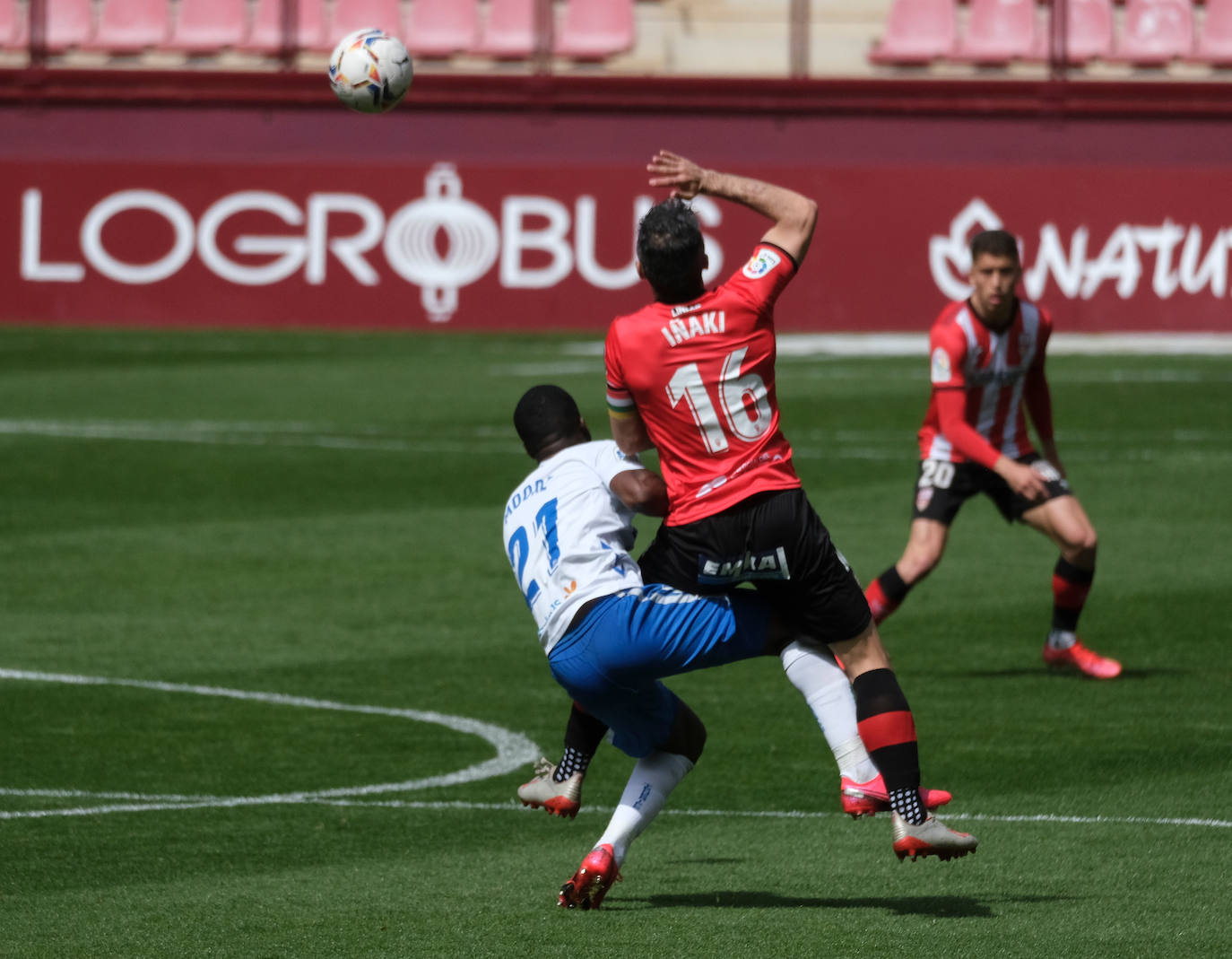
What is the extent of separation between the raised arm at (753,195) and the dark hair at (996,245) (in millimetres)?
2969

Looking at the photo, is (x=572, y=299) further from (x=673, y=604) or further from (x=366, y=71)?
(x=673, y=604)

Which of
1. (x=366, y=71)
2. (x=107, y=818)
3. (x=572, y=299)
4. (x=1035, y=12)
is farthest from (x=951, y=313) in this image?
(x=1035, y=12)

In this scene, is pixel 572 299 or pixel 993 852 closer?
pixel 993 852

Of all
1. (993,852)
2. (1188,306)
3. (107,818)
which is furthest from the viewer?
(1188,306)

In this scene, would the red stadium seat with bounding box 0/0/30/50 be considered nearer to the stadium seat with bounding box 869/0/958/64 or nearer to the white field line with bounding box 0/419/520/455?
the stadium seat with bounding box 869/0/958/64

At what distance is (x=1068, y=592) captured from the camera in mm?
9141

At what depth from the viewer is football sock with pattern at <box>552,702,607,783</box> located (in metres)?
5.95

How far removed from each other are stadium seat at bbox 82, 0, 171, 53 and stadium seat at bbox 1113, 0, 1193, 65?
13.1 m

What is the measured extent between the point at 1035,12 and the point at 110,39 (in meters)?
12.7

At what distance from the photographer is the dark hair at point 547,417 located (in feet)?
19.2

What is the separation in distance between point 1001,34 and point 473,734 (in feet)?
Answer: 76.7

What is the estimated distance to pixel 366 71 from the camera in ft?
29.4

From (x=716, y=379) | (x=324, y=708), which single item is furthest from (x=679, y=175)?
(x=324, y=708)

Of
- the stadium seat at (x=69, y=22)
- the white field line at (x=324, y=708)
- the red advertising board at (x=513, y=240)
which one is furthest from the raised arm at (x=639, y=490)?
the stadium seat at (x=69, y=22)
